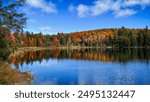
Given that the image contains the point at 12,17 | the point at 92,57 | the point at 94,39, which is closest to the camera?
the point at 12,17

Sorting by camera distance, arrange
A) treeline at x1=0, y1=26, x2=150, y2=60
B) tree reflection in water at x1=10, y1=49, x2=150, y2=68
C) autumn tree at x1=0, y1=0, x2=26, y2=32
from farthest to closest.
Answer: treeline at x1=0, y1=26, x2=150, y2=60 → tree reflection in water at x1=10, y1=49, x2=150, y2=68 → autumn tree at x1=0, y1=0, x2=26, y2=32

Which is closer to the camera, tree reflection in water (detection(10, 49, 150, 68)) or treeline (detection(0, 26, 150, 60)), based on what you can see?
tree reflection in water (detection(10, 49, 150, 68))

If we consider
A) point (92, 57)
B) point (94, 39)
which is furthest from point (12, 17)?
point (94, 39)

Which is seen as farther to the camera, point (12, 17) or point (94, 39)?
point (94, 39)

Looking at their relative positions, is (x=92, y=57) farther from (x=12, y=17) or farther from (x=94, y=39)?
(x=94, y=39)

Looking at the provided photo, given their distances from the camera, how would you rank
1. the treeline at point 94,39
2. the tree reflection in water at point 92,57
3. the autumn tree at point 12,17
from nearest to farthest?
the autumn tree at point 12,17
the tree reflection in water at point 92,57
the treeline at point 94,39

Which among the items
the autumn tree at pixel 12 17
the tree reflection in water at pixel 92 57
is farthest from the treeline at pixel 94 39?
the autumn tree at pixel 12 17

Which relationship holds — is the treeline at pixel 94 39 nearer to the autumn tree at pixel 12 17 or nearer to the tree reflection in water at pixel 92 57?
the tree reflection in water at pixel 92 57

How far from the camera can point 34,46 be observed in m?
123

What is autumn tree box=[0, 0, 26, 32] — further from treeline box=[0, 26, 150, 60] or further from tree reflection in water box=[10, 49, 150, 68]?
treeline box=[0, 26, 150, 60]

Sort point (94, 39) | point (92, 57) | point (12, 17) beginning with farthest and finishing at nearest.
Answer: point (94, 39) → point (92, 57) → point (12, 17)

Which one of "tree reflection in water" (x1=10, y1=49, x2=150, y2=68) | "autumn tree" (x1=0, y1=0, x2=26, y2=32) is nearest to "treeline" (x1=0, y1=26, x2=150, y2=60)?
"tree reflection in water" (x1=10, y1=49, x2=150, y2=68)

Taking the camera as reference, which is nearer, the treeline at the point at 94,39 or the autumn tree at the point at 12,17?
the autumn tree at the point at 12,17

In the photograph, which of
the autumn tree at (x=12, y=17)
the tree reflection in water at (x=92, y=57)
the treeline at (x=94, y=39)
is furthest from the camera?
the treeline at (x=94, y=39)
